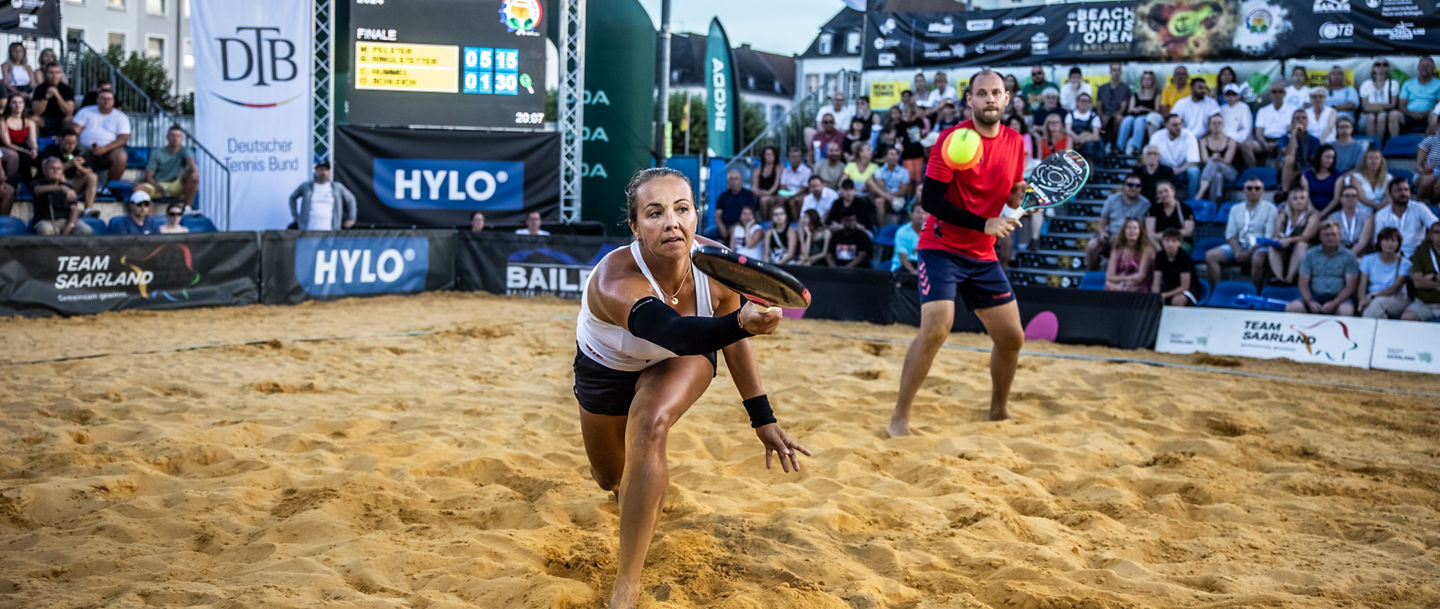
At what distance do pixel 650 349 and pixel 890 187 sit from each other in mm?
10592

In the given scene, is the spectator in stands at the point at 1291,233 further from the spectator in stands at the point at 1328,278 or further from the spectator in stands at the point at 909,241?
the spectator in stands at the point at 909,241

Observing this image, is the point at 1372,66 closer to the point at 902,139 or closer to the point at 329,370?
the point at 902,139

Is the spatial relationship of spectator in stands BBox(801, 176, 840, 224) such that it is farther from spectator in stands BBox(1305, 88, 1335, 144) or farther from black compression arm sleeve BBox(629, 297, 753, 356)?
black compression arm sleeve BBox(629, 297, 753, 356)

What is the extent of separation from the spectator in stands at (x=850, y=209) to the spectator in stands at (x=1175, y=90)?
411 centimetres

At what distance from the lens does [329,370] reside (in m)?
7.71

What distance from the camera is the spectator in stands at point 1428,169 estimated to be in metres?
11.2

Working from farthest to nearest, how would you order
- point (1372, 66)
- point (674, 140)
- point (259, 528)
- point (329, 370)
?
point (674, 140), point (1372, 66), point (329, 370), point (259, 528)

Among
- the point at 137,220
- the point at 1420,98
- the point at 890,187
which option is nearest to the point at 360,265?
the point at 137,220

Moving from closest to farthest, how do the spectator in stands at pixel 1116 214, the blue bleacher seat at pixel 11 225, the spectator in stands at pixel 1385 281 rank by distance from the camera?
1. the spectator in stands at pixel 1385 281
2. the spectator in stands at pixel 1116 214
3. the blue bleacher seat at pixel 11 225

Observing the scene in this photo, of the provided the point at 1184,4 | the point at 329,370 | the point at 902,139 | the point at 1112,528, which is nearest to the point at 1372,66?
the point at 1184,4

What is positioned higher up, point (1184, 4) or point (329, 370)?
point (1184, 4)

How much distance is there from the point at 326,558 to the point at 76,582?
75cm

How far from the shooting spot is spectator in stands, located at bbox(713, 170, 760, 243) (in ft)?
46.8

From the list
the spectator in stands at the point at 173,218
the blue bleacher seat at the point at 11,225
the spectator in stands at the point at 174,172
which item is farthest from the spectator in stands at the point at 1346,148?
the blue bleacher seat at the point at 11,225
